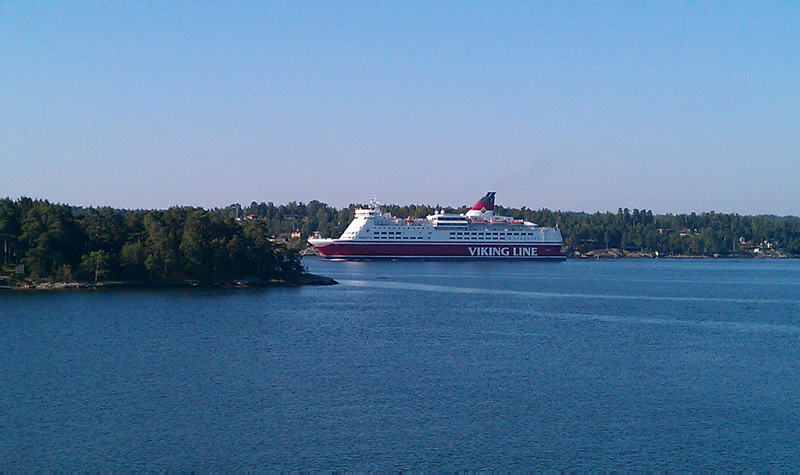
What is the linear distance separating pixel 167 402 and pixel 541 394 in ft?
23.2

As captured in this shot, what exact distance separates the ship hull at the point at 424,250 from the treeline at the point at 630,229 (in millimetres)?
26830

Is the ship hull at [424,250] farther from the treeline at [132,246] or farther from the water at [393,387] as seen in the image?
the water at [393,387]

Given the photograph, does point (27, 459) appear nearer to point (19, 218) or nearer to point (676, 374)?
point (676, 374)

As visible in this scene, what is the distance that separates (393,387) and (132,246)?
84.5ft

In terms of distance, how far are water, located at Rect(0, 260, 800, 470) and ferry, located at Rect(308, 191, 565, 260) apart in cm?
3577

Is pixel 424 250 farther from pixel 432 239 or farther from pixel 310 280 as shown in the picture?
pixel 310 280

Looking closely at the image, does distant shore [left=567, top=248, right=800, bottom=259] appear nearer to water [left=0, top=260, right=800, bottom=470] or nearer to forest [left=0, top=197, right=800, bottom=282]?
forest [left=0, top=197, right=800, bottom=282]

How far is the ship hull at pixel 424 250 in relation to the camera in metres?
65.0

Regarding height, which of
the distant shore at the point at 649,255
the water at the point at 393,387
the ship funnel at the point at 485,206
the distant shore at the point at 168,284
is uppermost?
the ship funnel at the point at 485,206

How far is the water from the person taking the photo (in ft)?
37.5

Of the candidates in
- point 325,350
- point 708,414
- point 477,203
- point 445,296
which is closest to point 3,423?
point 325,350

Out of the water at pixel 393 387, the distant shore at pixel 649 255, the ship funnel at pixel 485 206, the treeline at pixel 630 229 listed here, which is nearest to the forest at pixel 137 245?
the water at pixel 393 387

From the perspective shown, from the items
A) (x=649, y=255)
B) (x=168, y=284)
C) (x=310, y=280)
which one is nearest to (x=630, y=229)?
(x=649, y=255)

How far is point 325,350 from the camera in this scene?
19.5 metres
